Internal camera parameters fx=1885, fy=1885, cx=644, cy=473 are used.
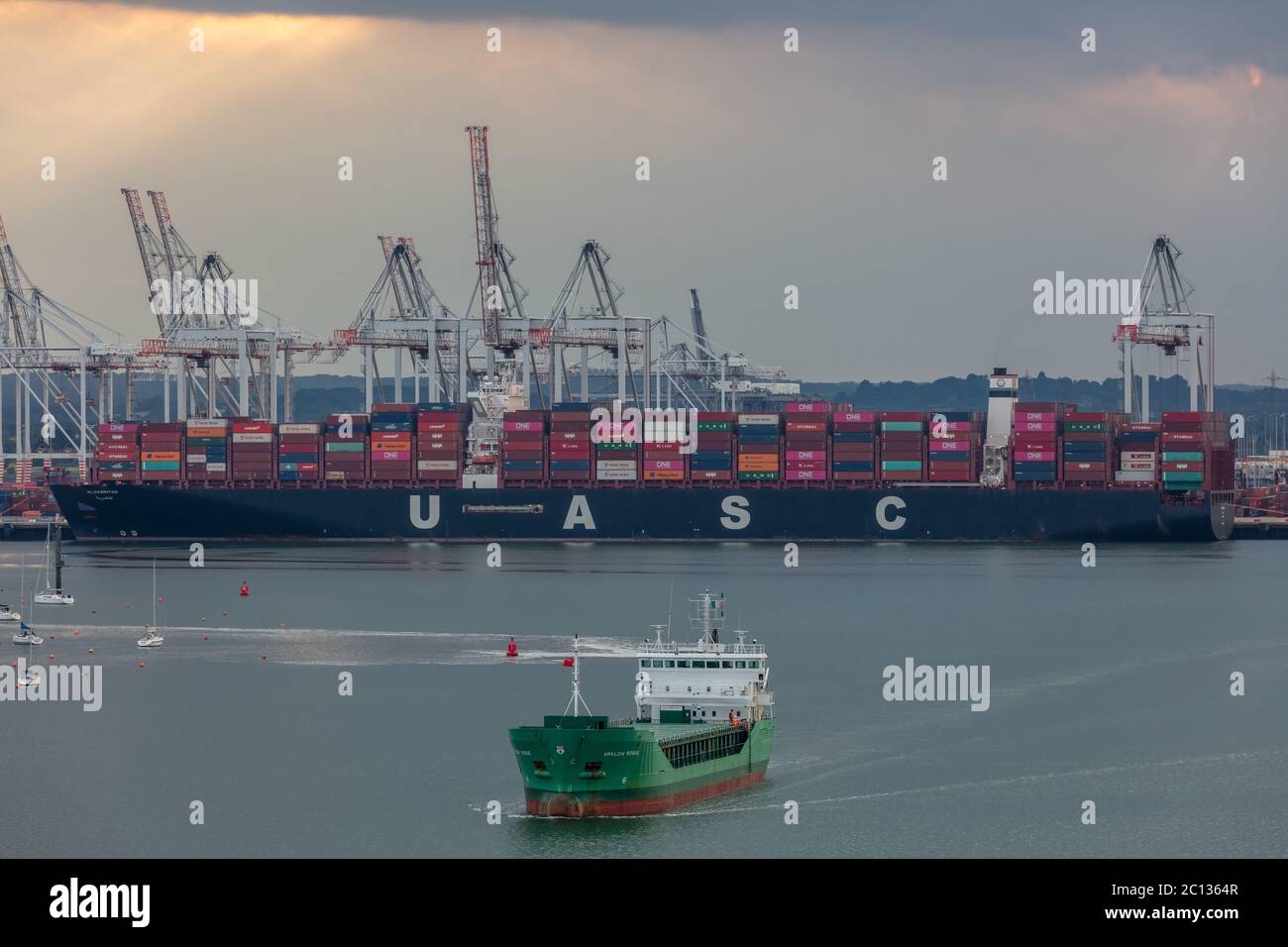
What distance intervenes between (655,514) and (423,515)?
46.0 feet

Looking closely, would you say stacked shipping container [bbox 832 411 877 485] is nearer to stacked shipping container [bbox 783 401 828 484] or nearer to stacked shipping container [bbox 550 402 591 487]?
stacked shipping container [bbox 783 401 828 484]

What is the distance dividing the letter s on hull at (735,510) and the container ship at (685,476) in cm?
13

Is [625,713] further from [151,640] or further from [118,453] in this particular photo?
[118,453]

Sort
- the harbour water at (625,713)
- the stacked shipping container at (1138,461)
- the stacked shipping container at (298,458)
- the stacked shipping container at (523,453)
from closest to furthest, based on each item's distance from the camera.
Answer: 1. the harbour water at (625,713)
2. the stacked shipping container at (1138,461)
3. the stacked shipping container at (523,453)
4. the stacked shipping container at (298,458)

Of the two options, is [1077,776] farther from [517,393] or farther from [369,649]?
[517,393]

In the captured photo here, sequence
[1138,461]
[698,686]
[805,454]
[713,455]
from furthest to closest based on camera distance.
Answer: [713,455] < [805,454] < [1138,461] < [698,686]

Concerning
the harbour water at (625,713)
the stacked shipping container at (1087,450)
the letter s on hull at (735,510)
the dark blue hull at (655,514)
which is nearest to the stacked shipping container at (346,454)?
the dark blue hull at (655,514)

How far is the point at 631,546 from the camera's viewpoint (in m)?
113

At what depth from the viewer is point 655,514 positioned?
110 metres

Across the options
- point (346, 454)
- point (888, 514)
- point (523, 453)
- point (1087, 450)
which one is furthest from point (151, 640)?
point (1087, 450)

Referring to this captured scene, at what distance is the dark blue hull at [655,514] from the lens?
10775 centimetres

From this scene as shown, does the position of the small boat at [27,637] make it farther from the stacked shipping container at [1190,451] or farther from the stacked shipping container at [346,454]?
the stacked shipping container at [1190,451]

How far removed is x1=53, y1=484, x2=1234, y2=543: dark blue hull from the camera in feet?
354
